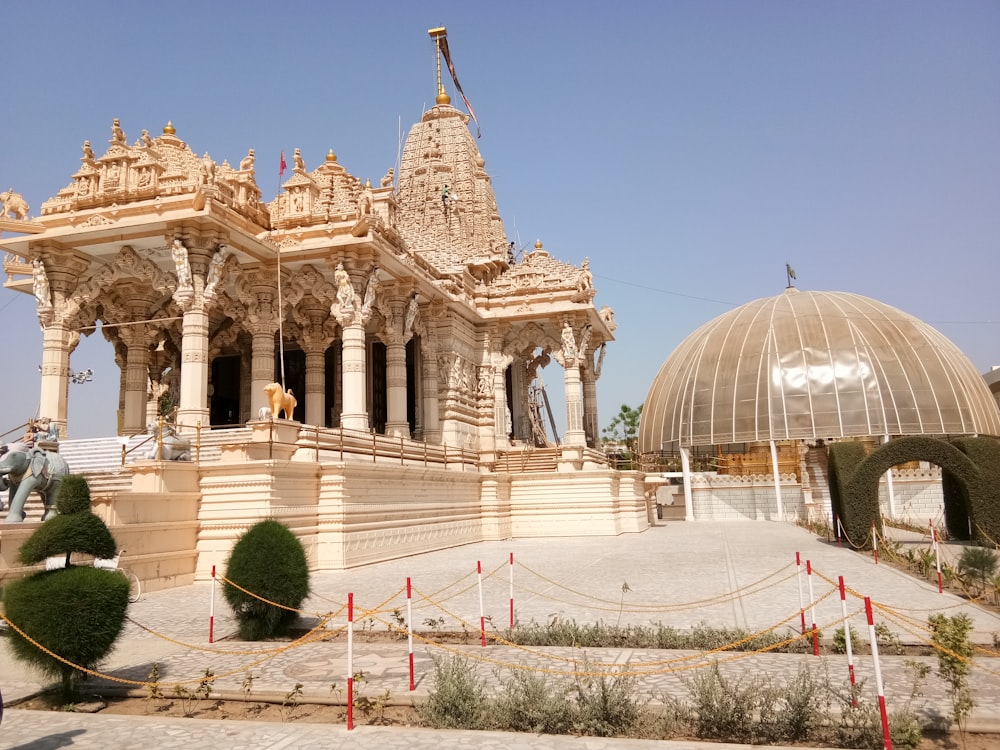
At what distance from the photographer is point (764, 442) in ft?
120

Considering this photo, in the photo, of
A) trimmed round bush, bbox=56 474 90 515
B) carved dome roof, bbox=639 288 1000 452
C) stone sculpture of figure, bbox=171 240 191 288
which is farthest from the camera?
carved dome roof, bbox=639 288 1000 452

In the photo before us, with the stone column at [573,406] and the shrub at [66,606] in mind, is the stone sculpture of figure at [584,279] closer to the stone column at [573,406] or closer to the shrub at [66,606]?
the stone column at [573,406]

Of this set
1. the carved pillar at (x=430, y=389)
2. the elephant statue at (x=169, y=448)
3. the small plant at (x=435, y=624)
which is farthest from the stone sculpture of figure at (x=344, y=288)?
the small plant at (x=435, y=624)

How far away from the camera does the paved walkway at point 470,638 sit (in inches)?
191

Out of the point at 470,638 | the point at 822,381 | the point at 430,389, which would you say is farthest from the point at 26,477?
the point at 822,381

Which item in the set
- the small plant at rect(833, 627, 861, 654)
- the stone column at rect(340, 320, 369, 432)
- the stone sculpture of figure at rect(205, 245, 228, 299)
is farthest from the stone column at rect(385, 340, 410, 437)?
the small plant at rect(833, 627, 861, 654)

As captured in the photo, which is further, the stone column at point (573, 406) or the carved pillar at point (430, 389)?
the stone column at point (573, 406)

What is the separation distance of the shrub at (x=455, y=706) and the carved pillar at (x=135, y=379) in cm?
1922

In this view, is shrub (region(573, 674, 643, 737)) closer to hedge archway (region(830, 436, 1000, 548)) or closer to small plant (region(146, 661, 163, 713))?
small plant (region(146, 661, 163, 713))

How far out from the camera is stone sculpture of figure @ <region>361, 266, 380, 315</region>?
18938 millimetres

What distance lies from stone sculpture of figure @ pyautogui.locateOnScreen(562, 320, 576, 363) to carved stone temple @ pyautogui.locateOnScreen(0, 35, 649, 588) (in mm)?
74

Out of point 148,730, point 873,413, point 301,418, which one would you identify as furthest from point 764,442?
point 148,730

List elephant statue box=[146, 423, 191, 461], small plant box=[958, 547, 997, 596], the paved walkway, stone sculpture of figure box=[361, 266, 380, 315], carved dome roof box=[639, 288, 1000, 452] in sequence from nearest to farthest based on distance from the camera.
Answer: the paved walkway < small plant box=[958, 547, 997, 596] < elephant statue box=[146, 423, 191, 461] < stone sculpture of figure box=[361, 266, 380, 315] < carved dome roof box=[639, 288, 1000, 452]

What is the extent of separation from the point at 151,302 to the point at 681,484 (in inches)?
1157
